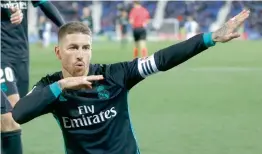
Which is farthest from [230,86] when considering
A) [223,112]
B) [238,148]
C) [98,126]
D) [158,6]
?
[158,6]

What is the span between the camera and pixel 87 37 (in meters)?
4.49

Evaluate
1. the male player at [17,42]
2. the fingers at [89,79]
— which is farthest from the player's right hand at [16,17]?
the fingers at [89,79]

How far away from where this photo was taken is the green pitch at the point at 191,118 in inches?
313

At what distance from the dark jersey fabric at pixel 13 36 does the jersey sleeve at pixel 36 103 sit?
262 centimetres

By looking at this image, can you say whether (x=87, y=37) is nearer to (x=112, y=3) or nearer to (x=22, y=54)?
(x=22, y=54)

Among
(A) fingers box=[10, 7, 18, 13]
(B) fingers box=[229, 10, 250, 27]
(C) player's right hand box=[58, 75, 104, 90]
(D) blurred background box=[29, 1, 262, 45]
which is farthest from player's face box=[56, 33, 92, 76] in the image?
(D) blurred background box=[29, 1, 262, 45]

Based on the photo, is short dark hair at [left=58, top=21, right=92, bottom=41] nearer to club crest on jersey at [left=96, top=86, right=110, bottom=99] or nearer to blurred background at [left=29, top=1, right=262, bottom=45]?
club crest on jersey at [left=96, top=86, right=110, bottom=99]

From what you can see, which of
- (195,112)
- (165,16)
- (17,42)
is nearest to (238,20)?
(17,42)

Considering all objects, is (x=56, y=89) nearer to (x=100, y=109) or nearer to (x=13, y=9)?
(x=100, y=109)

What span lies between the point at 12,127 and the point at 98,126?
1732 millimetres

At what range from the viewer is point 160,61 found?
14.8ft

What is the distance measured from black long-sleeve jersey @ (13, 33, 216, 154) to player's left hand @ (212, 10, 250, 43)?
411 millimetres

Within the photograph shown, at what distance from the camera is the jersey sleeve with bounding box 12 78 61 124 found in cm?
443

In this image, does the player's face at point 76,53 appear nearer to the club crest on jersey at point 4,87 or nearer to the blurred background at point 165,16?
the club crest on jersey at point 4,87
